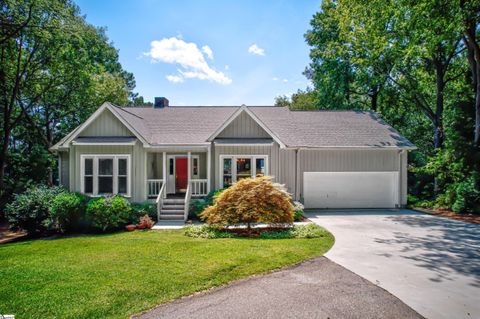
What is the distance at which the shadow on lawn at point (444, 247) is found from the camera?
672cm

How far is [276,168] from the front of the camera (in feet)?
48.7

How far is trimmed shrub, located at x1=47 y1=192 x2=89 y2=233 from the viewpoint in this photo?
11.7 m

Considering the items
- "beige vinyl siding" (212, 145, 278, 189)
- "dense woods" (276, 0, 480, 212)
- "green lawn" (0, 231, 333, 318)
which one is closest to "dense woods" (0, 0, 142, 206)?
"beige vinyl siding" (212, 145, 278, 189)

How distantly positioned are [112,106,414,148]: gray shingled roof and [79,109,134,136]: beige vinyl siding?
0.49 metres

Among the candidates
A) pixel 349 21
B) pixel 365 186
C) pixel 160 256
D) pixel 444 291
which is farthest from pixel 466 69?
pixel 160 256

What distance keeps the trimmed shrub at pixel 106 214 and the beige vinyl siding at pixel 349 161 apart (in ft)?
31.5

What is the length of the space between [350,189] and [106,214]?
43.8 feet

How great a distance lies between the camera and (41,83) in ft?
66.1

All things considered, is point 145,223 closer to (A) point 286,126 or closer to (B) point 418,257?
(B) point 418,257

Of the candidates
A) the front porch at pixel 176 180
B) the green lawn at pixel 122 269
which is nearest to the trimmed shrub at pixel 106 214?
the front porch at pixel 176 180

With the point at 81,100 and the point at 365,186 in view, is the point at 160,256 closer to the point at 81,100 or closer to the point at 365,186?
the point at 365,186

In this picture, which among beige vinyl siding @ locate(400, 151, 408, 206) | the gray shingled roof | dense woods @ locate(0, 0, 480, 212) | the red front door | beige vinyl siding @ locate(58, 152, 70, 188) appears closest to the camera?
dense woods @ locate(0, 0, 480, 212)

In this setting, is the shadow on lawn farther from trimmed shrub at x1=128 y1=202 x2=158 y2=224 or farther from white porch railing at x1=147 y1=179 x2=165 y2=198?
white porch railing at x1=147 y1=179 x2=165 y2=198

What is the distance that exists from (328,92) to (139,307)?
2466cm
